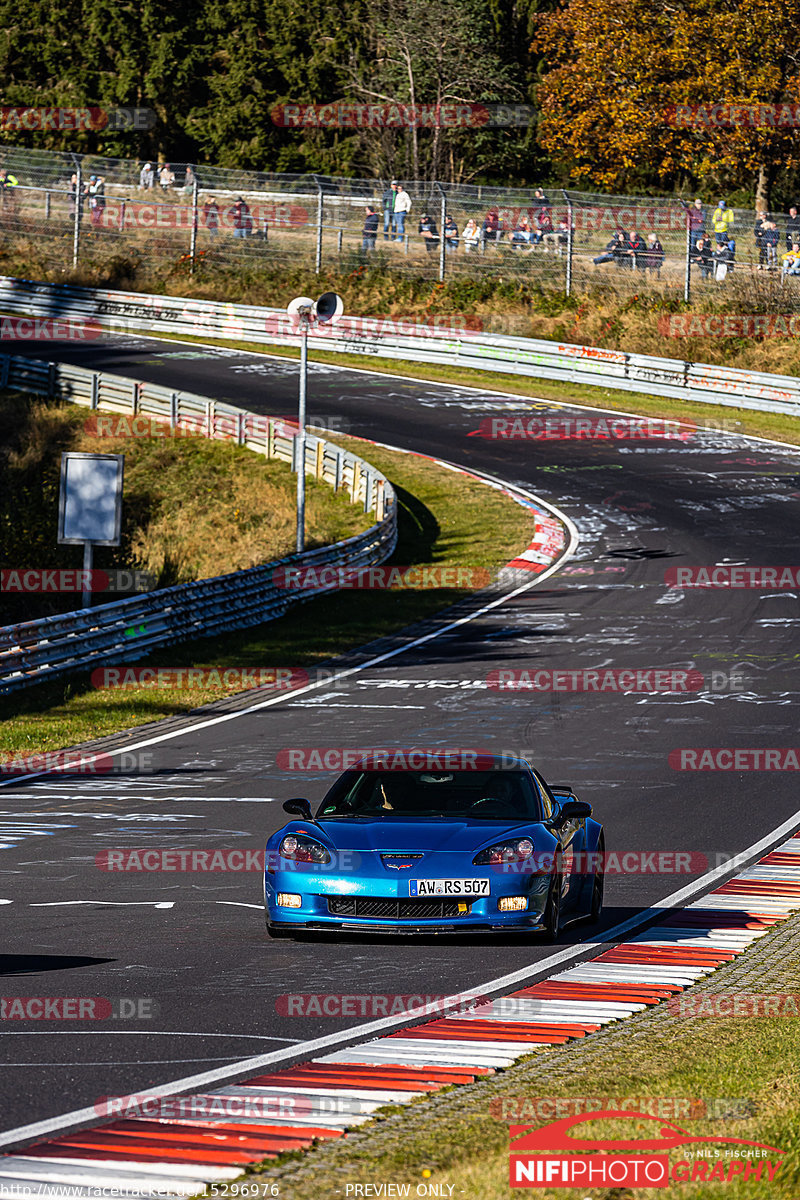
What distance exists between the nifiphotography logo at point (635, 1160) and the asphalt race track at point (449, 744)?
75.5 inches

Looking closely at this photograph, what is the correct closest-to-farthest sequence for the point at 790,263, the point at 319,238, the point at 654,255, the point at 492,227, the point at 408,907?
the point at 408,907 → the point at 790,263 → the point at 654,255 → the point at 492,227 → the point at 319,238

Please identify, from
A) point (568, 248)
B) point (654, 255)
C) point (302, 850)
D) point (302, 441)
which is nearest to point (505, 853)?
point (302, 850)

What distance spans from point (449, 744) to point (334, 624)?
8972 millimetres

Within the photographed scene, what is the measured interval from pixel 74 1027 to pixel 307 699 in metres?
13.7

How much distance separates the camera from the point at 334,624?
26.6 m

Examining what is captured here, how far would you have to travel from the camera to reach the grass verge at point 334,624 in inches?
789

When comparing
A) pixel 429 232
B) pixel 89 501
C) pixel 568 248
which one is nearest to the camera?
pixel 89 501

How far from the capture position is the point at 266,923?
10008mm

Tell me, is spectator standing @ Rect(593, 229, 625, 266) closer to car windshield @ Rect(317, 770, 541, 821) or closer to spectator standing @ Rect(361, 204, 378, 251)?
spectator standing @ Rect(361, 204, 378, 251)

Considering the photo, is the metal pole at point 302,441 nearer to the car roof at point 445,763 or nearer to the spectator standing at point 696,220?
the car roof at point 445,763

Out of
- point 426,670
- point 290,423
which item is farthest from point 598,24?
point 426,670

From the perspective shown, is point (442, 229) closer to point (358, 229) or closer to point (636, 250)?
point (358, 229)

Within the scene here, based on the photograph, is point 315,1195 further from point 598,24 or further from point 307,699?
point 598,24

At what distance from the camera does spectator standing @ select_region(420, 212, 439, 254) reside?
172 ft
